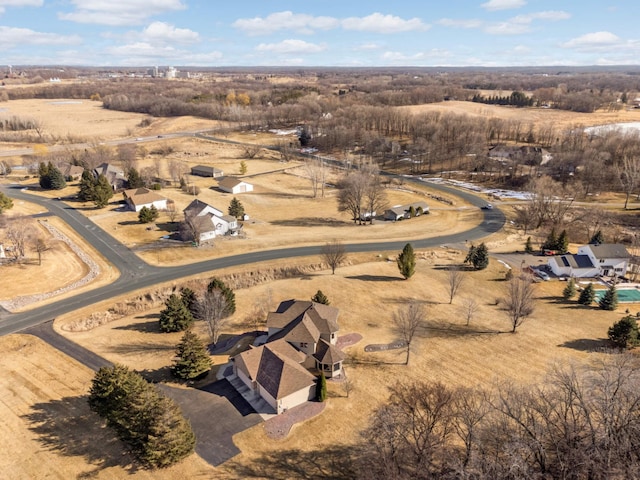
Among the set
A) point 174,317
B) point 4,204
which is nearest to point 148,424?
point 174,317

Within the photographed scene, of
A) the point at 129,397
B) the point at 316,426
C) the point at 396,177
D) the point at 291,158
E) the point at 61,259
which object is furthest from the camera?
the point at 291,158

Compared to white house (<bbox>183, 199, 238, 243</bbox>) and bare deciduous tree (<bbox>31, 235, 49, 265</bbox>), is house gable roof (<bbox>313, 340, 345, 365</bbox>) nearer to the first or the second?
white house (<bbox>183, 199, 238, 243</bbox>)

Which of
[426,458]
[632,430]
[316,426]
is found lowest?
[316,426]

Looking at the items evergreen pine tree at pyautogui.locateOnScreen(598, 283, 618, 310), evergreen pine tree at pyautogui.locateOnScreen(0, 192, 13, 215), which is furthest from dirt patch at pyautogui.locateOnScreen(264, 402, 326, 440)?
evergreen pine tree at pyautogui.locateOnScreen(0, 192, 13, 215)

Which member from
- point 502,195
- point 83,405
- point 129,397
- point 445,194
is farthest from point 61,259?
point 502,195

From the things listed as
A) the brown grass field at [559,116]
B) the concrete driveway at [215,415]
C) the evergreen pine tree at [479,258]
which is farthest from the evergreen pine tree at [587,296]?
the brown grass field at [559,116]

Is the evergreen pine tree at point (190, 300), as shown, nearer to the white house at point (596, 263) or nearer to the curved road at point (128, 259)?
the curved road at point (128, 259)

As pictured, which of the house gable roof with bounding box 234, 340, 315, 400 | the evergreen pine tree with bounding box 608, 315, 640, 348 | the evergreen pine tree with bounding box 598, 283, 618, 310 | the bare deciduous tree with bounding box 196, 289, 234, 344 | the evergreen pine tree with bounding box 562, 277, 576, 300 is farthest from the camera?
the evergreen pine tree with bounding box 562, 277, 576, 300

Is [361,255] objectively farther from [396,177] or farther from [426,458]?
[396,177]
